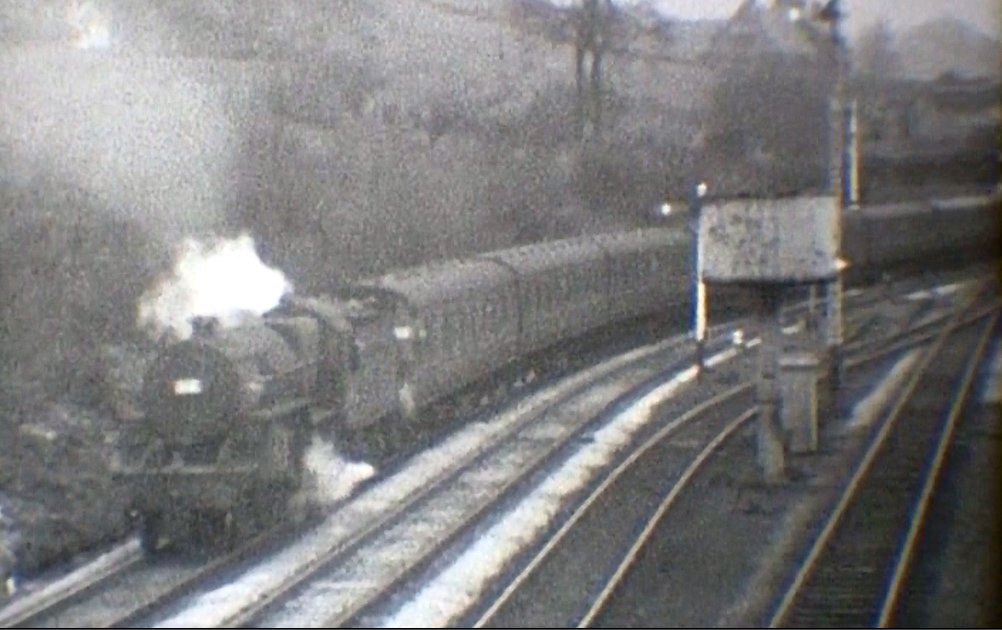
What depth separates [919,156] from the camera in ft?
97.7

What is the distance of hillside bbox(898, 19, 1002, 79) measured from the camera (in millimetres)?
16719

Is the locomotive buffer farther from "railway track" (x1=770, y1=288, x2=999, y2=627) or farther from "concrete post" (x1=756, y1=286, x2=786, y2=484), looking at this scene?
"railway track" (x1=770, y1=288, x2=999, y2=627)

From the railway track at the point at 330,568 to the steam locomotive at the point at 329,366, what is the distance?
30.3 inches

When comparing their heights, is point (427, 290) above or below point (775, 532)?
above

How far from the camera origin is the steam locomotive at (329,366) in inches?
537

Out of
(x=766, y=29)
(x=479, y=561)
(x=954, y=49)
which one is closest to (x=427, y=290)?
(x=479, y=561)

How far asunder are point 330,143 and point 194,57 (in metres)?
3.42

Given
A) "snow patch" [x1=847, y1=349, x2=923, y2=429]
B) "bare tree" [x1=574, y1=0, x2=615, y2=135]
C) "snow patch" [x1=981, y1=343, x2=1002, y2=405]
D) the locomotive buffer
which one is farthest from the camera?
"bare tree" [x1=574, y1=0, x2=615, y2=135]

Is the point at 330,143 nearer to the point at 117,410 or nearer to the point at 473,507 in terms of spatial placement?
the point at 117,410

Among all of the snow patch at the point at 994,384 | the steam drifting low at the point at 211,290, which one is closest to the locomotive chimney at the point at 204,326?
the steam drifting low at the point at 211,290

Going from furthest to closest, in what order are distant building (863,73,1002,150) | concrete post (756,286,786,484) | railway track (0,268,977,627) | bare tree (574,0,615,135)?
bare tree (574,0,615,135), distant building (863,73,1002,150), concrete post (756,286,786,484), railway track (0,268,977,627)

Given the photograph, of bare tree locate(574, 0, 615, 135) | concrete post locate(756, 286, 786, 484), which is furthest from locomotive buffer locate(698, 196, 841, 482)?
bare tree locate(574, 0, 615, 135)

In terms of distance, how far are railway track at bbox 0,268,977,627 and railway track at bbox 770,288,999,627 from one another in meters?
3.71

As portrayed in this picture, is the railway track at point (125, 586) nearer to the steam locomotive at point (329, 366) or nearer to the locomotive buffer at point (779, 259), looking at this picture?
the steam locomotive at point (329, 366)
